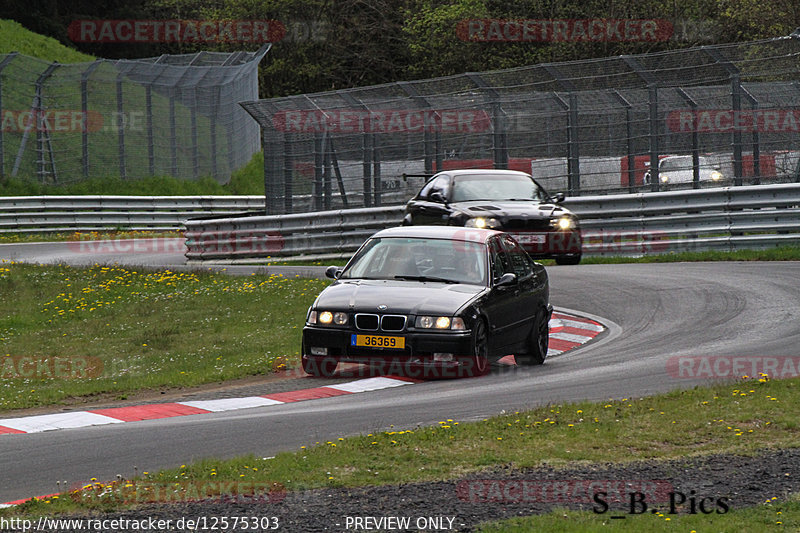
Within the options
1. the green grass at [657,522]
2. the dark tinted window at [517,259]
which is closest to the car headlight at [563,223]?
the dark tinted window at [517,259]

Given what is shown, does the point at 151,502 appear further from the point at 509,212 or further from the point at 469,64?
the point at 469,64

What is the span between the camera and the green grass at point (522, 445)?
6.44 meters

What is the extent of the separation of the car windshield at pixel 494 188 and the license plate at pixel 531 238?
82 centimetres

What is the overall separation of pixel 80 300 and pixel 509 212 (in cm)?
648

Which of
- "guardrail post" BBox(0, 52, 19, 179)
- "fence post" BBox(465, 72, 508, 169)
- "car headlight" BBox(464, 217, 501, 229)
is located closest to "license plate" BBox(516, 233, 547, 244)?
"car headlight" BBox(464, 217, 501, 229)

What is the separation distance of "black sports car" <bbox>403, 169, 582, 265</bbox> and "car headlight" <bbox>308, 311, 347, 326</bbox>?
697 centimetres

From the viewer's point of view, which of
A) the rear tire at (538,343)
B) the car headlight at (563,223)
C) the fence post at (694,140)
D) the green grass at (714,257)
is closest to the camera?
the rear tire at (538,343)

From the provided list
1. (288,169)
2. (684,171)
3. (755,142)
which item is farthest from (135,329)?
(684,171)

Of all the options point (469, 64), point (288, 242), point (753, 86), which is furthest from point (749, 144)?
point (469, 64)

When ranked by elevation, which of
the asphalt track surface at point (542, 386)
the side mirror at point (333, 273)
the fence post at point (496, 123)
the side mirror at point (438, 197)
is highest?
the fence post at point (496, 123)

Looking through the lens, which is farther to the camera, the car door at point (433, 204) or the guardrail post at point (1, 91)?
the guardrail post at point (1, 91)

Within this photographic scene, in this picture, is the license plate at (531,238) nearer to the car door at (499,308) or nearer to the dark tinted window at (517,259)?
the dark tinted window at (517,259)

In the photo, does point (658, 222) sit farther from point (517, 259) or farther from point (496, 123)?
point (517, 259)

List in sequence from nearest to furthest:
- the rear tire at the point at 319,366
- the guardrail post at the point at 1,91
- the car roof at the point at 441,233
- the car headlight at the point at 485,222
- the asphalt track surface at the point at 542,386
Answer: the asphalt track surface at the point at 542,386, the rear tire at the point at 319,366, the car roof at the point at 441,233, the car headlight at the point at 485,222, the guardrail post at the point at 1,91
